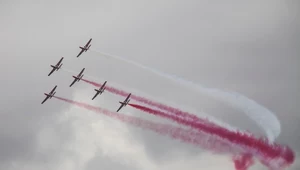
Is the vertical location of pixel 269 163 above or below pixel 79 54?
below

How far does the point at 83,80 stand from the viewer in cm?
15062

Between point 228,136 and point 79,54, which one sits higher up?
point 79,54

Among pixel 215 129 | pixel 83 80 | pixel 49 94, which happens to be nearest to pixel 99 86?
pixel 83 80

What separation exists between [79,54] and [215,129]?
40.5 m

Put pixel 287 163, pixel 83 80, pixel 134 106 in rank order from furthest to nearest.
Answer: pixel 83 80, pixel 134 106, pixel 287 163

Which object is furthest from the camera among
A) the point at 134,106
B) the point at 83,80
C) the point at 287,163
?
the point at 83,80

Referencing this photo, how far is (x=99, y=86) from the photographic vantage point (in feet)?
497

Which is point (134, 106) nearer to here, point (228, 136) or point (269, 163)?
point (228, 136)

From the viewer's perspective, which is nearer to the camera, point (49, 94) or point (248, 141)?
point (248, 141)

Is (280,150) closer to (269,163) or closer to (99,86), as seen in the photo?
(269,163)

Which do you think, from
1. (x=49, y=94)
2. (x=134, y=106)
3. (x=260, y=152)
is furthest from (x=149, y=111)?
(x=49, y=94)

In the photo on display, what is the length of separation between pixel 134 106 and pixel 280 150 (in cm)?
2992

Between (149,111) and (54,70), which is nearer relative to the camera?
(149,111)

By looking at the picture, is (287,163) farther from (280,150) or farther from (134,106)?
(134,106)
